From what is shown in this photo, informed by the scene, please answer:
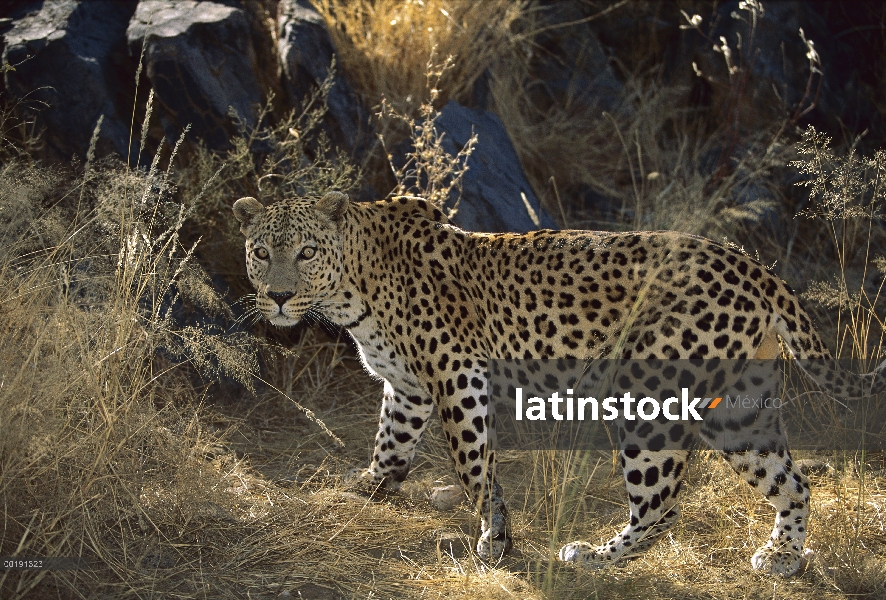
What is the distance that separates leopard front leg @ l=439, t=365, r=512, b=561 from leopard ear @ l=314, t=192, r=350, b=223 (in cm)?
118

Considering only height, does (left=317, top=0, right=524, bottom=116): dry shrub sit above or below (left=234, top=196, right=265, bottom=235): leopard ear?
above

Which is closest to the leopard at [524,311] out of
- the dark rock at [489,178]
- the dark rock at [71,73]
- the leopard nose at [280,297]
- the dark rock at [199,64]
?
the leopard nose at [280,297]

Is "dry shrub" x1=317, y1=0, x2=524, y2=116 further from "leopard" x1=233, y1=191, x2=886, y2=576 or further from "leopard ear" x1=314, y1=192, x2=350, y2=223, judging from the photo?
"leopard" x1=233, y1=191, x2=886, y2=576

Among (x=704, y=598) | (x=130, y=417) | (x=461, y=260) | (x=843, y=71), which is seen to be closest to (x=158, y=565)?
(x=130, y=417)

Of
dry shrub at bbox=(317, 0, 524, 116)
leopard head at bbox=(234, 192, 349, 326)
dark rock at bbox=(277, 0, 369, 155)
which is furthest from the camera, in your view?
dry shrub at bbox=(317, 0, 524, 116)

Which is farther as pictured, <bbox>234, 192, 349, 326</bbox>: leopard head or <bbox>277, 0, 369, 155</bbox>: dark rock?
Result: <bbox>277, 0, 369, 155</bbox>: dark rock

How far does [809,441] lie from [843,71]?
20.9 feet

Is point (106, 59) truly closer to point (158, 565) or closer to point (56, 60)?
point (56, 60)

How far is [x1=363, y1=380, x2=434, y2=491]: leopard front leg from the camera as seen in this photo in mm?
6035

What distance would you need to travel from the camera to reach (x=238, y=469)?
632cm

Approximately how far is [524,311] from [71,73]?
4916 millimetres

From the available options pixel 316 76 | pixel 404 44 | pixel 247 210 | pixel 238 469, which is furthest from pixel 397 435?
pixel 404 44

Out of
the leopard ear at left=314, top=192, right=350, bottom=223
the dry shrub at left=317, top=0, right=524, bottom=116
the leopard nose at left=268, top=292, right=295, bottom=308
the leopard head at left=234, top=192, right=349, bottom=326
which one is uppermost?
the dry shrub at left=317, top=0, right=524, bottom=116

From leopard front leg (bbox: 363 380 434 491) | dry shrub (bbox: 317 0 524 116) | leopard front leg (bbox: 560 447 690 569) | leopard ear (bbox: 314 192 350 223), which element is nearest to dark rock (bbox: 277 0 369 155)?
dry shrub (bbox: 317 0 524 116)
